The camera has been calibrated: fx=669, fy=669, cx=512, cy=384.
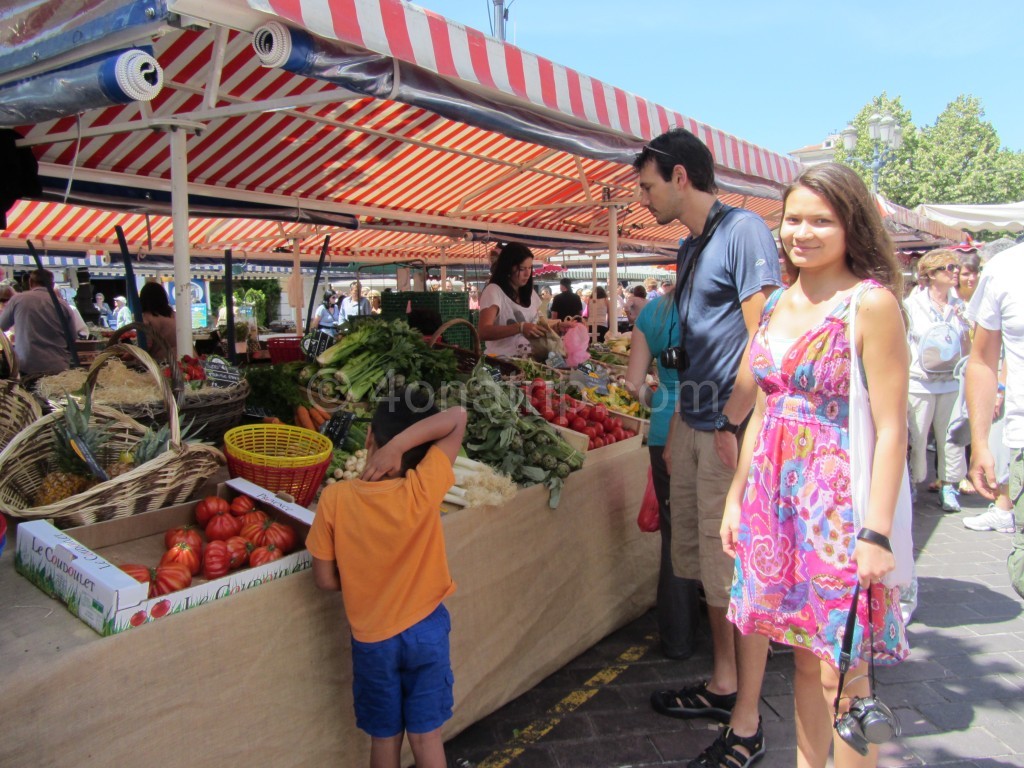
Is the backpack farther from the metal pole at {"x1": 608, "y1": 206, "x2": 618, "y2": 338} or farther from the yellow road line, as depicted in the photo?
the yellow road line

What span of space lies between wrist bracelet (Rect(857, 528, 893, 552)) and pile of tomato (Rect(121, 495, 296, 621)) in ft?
5.79

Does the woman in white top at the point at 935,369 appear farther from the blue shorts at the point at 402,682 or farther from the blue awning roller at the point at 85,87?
the blue awning roller at the point at 85,87

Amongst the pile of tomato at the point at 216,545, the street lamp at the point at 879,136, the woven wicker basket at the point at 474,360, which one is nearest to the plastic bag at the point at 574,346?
the woven wicker basket at the point at 474,360

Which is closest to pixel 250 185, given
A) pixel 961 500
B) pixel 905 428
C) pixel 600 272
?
pixel 905 428

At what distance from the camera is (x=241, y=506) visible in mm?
2451

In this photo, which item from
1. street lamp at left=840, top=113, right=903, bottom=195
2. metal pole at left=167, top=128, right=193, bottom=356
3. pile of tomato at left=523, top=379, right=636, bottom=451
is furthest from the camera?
street lamp at left=840, top=113, right=903, bottom=195

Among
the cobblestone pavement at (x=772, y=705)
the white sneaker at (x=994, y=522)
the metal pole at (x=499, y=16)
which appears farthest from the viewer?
the metal pole at (x=499, y=16)

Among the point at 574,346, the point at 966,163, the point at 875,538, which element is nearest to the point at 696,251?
the point at 875,538

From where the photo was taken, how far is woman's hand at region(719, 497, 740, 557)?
2131mm

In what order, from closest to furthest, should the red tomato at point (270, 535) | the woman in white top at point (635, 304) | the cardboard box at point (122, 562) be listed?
the cardboard box at point (122, 562)
the red tomato at point (270, 535)
the woman in white top at point (635, 304)

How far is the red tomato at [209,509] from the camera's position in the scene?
2443 mm

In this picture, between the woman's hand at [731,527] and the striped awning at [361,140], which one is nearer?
the woman's hand at [731,527]

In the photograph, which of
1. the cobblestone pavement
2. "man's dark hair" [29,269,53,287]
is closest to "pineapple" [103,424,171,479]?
the cobblestone pavement

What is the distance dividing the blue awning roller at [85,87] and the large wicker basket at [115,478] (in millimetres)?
967
